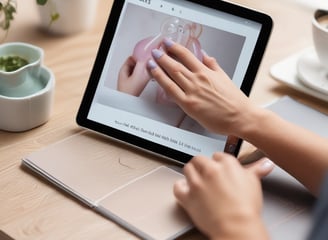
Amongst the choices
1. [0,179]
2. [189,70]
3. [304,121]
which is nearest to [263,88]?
[304,121]

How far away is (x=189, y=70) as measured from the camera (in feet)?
3.39

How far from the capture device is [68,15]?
1.33m

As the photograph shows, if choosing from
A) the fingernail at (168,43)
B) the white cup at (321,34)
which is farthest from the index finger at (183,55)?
the white cup at (321,34)

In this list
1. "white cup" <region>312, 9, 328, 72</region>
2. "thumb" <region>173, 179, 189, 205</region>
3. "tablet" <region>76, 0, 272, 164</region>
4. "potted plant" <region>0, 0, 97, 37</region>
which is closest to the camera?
"thumb" <region>173, 179, 189, 205</region>

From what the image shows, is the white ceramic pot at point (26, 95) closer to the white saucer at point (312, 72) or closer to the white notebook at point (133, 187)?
the white notebook at point (133, 187)

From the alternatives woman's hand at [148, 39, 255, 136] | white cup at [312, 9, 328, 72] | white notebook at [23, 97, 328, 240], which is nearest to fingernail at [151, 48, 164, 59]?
A: woman's hand at [148, 39, 255, 136]

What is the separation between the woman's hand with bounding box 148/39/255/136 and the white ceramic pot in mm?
176

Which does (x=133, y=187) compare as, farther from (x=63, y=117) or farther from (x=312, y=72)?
(x=312, y=72)

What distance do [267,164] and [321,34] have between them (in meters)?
0.33

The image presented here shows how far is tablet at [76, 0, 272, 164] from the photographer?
102cm

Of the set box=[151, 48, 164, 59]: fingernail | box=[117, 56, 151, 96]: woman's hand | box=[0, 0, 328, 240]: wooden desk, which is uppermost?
box=[151, 48, 164, 59]: fingernail

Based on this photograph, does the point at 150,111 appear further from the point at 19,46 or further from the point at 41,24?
the point at 41,24

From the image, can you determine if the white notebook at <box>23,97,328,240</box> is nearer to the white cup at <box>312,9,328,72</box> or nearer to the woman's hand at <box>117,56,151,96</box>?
the woman's hand at <box>117,56,151,96</box>

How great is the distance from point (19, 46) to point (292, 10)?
27.2 inches
